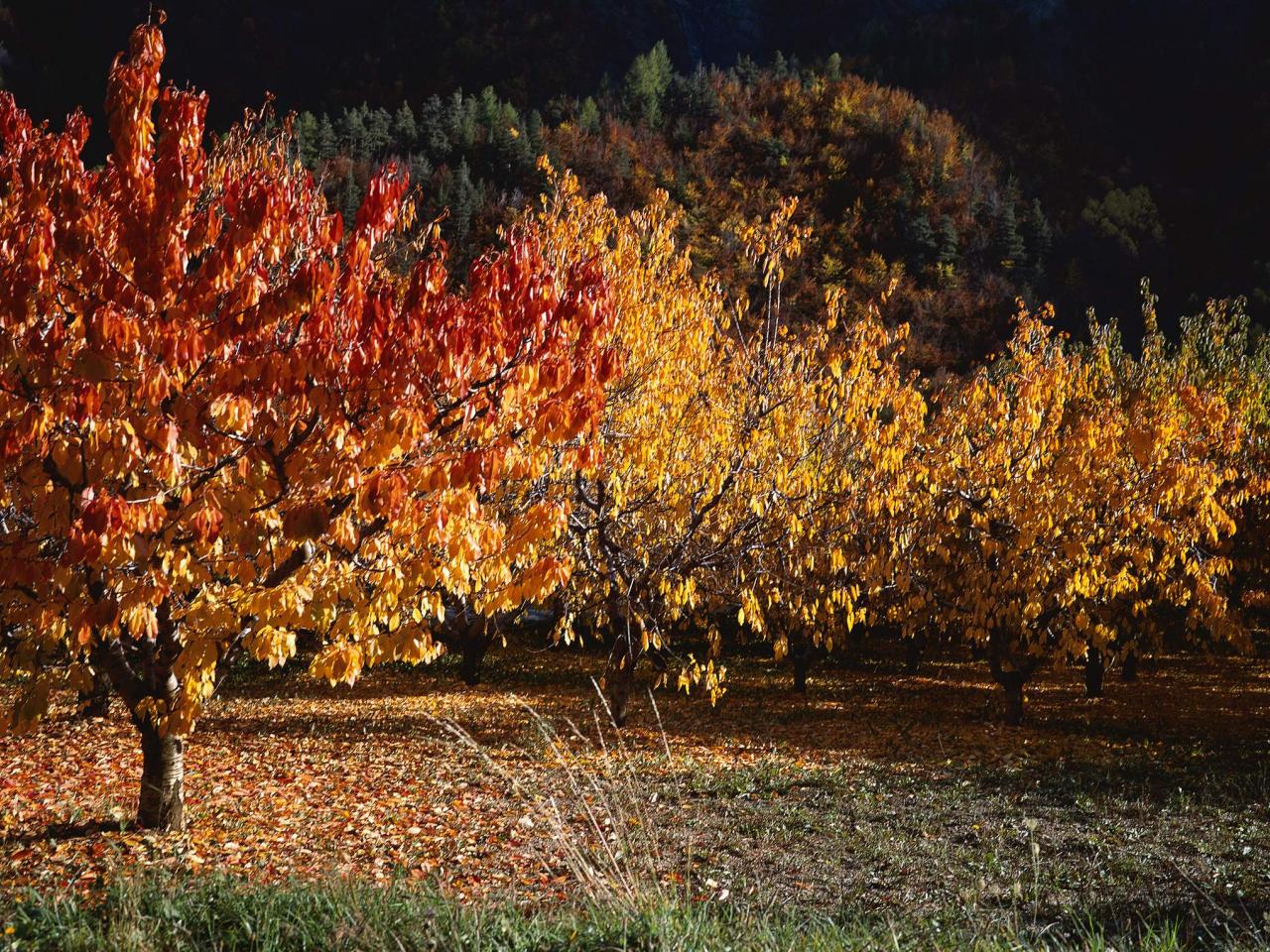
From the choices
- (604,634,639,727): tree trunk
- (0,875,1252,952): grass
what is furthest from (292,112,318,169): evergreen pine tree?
(0,875,1252,952): grass

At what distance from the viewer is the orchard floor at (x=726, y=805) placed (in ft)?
19.1

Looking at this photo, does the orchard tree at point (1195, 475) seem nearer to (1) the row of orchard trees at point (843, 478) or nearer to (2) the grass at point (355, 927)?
(1) the row of orchard trees at point (843, 478)

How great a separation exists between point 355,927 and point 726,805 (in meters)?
5.32

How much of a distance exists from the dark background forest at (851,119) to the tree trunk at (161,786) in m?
38.6

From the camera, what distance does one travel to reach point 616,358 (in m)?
5.38

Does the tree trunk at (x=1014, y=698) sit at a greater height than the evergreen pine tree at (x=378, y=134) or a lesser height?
lesser

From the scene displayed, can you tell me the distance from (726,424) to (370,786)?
17.1 feet

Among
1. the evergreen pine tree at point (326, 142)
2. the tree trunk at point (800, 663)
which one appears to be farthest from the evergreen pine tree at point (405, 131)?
the tree trunk at point (800, 663)

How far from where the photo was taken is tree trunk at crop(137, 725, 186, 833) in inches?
264

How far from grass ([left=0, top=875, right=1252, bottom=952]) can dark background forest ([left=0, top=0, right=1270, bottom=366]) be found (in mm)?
41228

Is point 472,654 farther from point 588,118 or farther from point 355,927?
point 588,118

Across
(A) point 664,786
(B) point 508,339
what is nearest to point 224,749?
(A) point 664,786

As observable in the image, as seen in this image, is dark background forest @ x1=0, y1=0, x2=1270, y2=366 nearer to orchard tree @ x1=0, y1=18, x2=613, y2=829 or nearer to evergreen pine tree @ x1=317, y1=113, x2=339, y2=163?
evergreen pine tree @ x1=317, y1=113, x2=339, y2=163

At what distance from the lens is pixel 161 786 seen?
670cm
